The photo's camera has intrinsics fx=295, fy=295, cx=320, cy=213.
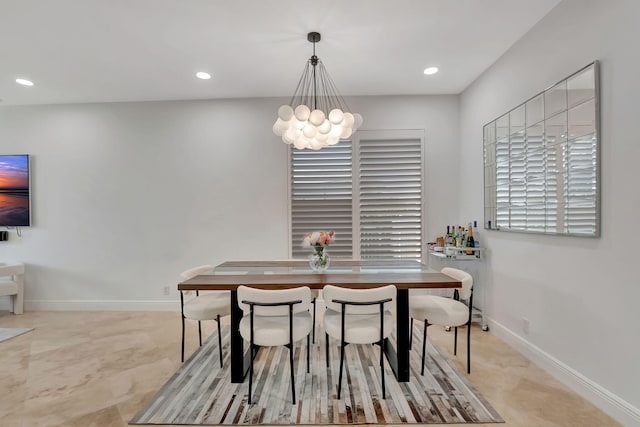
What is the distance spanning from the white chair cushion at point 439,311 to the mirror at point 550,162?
0.95 meters

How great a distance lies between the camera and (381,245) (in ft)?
12.9

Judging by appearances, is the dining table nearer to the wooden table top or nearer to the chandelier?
the wooden table top

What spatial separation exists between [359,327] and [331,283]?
36cm

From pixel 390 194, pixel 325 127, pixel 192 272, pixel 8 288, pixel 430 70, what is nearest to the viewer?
pixel 325 127

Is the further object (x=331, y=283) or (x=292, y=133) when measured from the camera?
(x=292, y=133)

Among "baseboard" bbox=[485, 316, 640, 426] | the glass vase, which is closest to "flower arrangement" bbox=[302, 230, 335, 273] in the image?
the glass vase

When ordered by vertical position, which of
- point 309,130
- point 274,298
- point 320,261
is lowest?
point 274,298

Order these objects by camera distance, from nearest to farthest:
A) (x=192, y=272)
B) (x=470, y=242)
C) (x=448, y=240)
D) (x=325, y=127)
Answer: (x=325, y=127) → (x=192, y=272) → (x=470, y=242) → (x=448, y=240)

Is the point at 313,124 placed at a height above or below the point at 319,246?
above

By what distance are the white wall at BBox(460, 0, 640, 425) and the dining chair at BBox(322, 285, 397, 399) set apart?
135 centimetres

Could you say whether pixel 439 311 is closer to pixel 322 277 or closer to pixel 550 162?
pixel 322 277

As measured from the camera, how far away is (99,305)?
4.05 meters

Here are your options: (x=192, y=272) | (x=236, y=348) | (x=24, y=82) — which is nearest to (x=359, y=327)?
(x=236, y=348)

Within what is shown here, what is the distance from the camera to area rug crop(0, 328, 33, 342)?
3.16m
